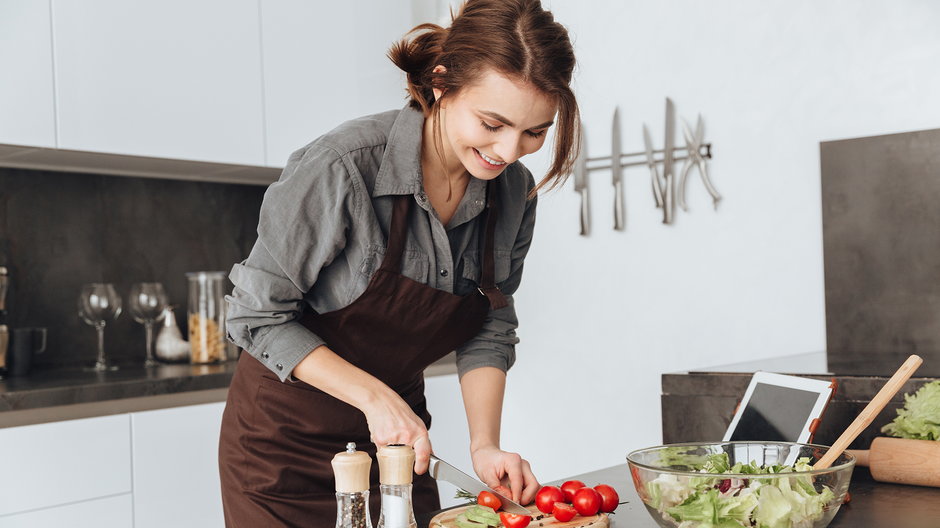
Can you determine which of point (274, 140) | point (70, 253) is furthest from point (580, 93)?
point (70, 253)

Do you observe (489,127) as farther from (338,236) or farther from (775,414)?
(775,414)

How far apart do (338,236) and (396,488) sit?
0.47 metres

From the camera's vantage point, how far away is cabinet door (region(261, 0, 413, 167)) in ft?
8.79

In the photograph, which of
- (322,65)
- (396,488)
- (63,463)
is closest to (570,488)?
(396,488)

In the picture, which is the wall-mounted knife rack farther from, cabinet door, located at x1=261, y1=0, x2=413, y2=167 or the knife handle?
cabinet door, located at x1=261, y1=0, x2=413, y2=167

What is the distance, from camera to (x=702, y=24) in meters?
2.62

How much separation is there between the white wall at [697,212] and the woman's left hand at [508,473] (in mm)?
1126

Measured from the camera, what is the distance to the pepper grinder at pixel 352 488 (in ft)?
2.97

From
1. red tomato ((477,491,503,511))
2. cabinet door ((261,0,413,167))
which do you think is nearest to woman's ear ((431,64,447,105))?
red tomato ((477,491,503,511))

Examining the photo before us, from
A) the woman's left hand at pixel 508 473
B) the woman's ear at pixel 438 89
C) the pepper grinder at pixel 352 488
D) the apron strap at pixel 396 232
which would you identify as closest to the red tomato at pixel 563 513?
the woman's left hand at pixel 508 473

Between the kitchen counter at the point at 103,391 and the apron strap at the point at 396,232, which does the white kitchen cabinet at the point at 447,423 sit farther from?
the apron strap at the point at 396,232

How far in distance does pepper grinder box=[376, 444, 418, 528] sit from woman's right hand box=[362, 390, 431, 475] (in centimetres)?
19

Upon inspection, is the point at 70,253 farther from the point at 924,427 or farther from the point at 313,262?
the point at 924,427

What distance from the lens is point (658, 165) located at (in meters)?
2.70
